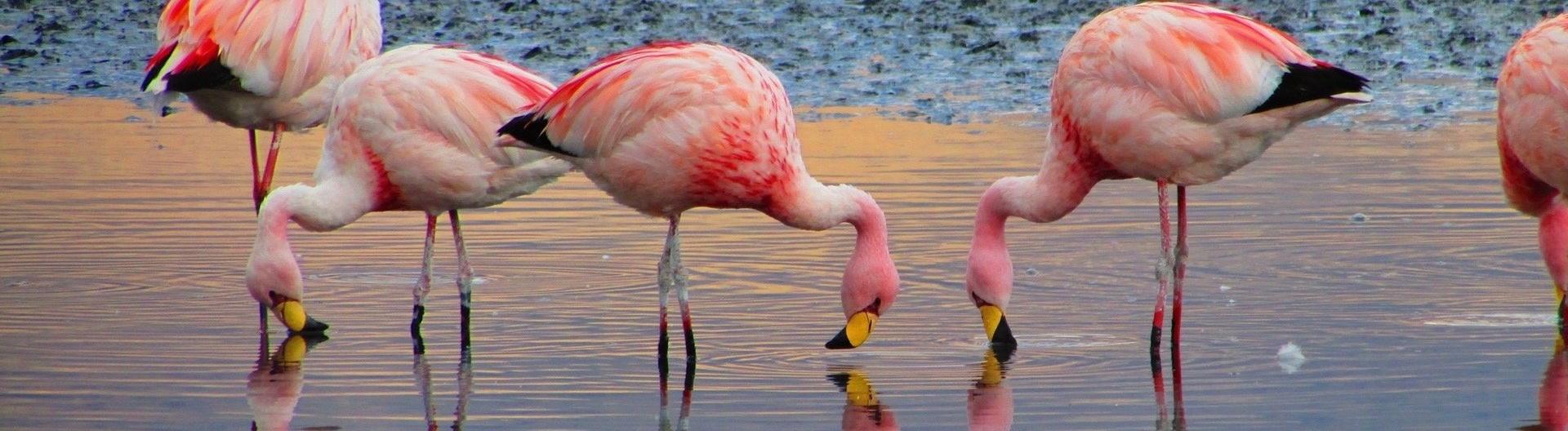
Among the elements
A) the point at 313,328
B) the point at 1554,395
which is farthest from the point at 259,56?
the point at 1554,395

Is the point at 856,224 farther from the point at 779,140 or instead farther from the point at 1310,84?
the point at 1310,84

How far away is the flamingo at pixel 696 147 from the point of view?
6.38 meters

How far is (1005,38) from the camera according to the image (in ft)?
Answer: 54.3

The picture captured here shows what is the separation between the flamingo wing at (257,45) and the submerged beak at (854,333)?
2972mm

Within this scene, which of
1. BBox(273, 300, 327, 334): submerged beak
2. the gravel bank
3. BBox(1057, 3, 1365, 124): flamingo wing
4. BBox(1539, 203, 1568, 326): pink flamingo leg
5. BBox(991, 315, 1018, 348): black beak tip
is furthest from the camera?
the gravel bank

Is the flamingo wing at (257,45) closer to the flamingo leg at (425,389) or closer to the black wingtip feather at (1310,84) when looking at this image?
the flamingo leg at (425,389)

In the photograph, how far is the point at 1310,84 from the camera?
20.5 feet

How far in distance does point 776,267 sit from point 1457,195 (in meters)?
3.48

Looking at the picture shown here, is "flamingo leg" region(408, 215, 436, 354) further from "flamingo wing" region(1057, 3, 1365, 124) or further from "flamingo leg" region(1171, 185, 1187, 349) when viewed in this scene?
"flamingo leg" region(1171, 185, 1187, 349)

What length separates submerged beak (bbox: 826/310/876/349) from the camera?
6.33 metres

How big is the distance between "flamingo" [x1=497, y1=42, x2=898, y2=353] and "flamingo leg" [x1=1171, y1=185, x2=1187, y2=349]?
870 mm

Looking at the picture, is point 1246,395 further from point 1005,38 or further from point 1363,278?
point 1005,38

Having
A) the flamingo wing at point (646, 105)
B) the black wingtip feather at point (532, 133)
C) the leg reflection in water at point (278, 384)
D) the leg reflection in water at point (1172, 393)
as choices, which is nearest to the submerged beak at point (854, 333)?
the flamingo wing at point (646, 105)

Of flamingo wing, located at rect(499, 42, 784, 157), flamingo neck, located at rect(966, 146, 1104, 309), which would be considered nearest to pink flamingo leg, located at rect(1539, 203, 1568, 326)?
flamingo neck, located at rect(966, 146, 1104, 309)
